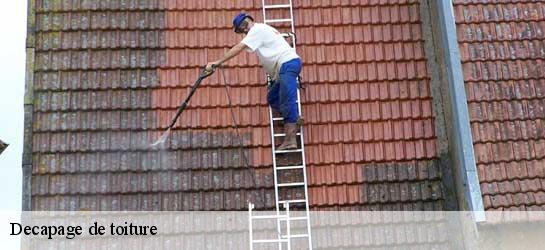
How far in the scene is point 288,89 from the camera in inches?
290

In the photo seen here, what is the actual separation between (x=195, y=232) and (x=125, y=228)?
2.06 feet

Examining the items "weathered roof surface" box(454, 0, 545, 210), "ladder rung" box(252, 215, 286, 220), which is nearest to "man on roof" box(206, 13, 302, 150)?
"ladder rung" box(252, 215, 286, 220)

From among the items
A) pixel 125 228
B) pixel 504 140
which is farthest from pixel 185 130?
pixel 504 140

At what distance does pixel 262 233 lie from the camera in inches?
290

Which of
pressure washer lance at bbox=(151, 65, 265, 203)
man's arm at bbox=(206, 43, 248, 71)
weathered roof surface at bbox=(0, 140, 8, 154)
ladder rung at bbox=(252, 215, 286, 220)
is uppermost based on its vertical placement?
man's arm at bbox=(206, 43, 248, 71)

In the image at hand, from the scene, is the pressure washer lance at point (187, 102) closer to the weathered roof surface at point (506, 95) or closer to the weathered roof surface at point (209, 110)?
the weathered roof surface at point (209, 110)

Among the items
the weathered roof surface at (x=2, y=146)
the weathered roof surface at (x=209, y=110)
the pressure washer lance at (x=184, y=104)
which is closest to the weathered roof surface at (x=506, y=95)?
the weathered roof surface at (x=209, y=110)

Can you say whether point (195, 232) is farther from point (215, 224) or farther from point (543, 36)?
Answer: point (543, 36)

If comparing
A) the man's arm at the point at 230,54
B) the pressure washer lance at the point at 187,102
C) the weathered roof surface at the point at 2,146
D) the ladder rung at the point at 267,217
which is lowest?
the ladder rung at the point at 267,217

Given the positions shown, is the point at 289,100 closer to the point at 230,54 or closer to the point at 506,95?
the point at 230,54

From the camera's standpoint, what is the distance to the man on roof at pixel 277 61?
728 centimetres

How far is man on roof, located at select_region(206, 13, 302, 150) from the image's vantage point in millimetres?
7281

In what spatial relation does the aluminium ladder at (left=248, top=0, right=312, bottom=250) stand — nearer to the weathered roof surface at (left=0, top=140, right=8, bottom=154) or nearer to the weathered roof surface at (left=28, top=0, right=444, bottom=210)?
the weathered roof surface at (left=28, top=0, right=444, bottom=210)

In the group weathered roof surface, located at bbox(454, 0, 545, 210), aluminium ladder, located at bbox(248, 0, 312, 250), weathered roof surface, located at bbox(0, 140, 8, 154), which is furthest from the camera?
A: weathered roof surface, located at bbox(454, 0, 545, 210)
